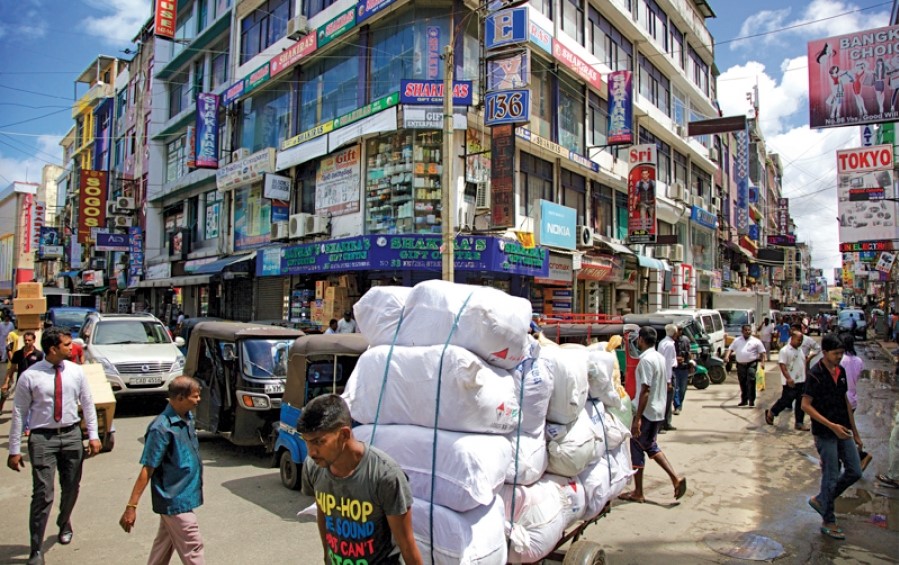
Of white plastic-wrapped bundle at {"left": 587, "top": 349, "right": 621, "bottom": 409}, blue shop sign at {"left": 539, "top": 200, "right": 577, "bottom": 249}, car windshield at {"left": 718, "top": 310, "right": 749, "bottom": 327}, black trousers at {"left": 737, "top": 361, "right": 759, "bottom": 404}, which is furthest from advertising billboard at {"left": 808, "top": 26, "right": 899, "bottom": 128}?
car windshield at {"left": 718, "top": 310, "right": 749, "bottom": 327}

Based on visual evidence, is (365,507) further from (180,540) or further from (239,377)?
(239,377)

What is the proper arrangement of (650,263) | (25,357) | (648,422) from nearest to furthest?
(648,422) → (25,357) → (650,263)

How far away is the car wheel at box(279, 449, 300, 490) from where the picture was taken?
256 inches

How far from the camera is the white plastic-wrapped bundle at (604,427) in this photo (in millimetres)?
4276

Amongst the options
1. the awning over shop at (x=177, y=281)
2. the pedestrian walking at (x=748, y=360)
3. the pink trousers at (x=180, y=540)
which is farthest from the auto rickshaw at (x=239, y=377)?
the awning over shop at (x=177, y=281)

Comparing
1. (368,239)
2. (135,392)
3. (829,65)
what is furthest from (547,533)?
(368,239)

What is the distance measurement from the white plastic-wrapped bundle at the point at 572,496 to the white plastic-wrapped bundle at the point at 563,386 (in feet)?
1.19

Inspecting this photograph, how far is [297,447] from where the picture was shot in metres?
6.43

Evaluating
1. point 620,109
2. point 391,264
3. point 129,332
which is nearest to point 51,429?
point 129,332

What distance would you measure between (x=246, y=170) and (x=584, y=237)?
12.7m

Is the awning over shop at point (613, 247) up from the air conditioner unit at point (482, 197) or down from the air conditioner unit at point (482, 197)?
down

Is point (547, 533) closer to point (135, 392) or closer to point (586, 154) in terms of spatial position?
point (135, 392)

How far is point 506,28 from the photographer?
1576cm

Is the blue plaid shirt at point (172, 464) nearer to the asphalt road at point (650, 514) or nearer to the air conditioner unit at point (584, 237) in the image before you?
the asphalt road at point (650, 514)
